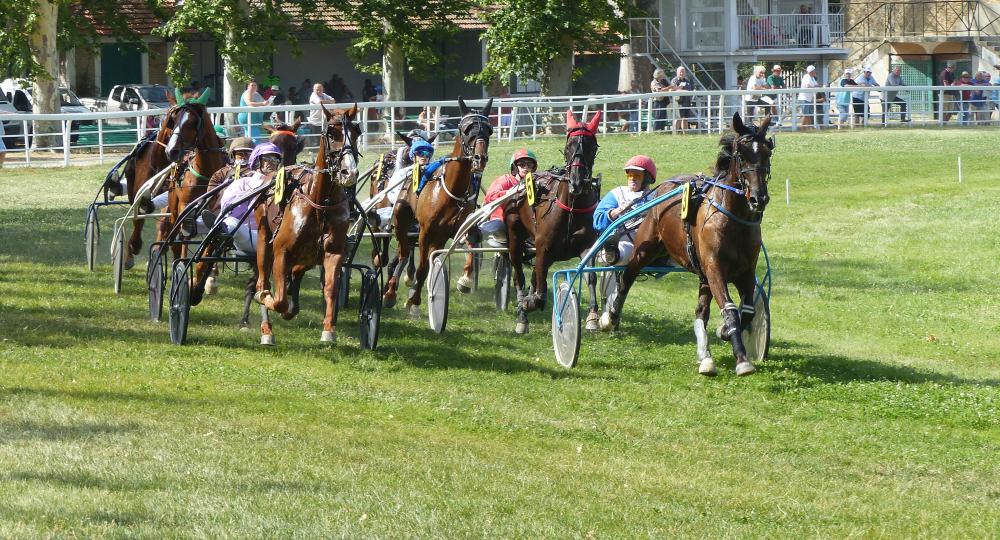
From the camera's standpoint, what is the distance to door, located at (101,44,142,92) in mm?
46531

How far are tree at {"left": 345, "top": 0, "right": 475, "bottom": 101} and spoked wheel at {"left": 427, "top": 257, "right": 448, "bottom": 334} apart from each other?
24723mm

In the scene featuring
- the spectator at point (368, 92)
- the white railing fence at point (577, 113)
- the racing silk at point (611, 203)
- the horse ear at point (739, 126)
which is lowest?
the racing silk at point (611, 203)

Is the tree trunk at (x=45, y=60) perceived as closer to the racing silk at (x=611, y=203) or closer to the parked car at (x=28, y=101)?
the parked car at (x=28, y=101)

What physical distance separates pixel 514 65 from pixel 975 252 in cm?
2017

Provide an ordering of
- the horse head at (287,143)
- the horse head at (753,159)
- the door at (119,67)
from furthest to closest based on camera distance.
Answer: the door at (119,67) → the horse head at (287,143) → the horse head at (753,159)

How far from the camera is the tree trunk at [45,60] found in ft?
110

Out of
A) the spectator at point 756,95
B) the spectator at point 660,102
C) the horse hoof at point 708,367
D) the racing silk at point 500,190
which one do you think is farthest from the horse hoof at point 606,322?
the spectator at point 756,95

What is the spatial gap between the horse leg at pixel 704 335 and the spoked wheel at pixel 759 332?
1.27 feet

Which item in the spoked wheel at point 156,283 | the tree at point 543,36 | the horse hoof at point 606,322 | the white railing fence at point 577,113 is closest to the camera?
the horse hoof at point 606,322

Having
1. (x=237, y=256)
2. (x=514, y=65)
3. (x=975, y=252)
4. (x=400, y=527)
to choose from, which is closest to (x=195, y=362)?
(x=237, y=256)

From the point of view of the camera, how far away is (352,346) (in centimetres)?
1266

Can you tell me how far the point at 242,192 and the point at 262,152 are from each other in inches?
25.6

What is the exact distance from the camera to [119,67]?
154ft

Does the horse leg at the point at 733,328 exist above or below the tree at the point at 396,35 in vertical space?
below
